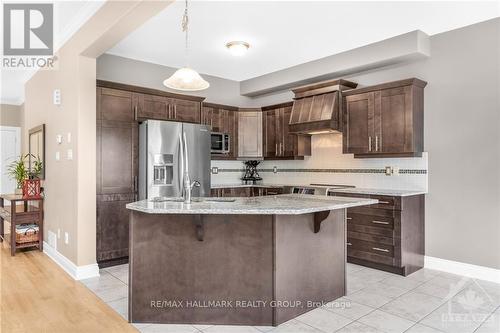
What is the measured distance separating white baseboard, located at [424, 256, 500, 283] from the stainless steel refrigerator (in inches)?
118

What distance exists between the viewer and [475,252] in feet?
12.6

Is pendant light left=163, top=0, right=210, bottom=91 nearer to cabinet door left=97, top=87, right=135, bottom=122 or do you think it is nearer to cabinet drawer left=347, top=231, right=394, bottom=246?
cabinet door left=97, top=87, right=135, bottom=122

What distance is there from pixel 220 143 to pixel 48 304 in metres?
3.38

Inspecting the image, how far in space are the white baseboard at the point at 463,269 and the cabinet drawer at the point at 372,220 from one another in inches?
28.8

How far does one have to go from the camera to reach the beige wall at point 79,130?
3.38m

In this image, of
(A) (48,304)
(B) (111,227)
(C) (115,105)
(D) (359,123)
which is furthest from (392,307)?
(C) (115,105)

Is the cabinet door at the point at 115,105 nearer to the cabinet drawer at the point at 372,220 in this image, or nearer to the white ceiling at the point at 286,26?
the white ceiling at the point at 286,26

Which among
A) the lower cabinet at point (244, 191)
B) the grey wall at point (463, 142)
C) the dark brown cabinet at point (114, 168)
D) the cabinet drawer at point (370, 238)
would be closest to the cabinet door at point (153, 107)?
the dark brown cabinet at point (114, 168)

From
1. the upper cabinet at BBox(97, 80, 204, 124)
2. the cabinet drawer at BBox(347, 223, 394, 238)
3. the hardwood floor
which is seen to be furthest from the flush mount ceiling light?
the hardwood floor

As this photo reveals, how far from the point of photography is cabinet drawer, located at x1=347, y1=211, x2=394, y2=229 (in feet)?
13.2

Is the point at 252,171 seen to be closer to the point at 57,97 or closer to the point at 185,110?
the point at 185,110

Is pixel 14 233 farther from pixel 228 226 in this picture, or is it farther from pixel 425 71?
pixel 425 71

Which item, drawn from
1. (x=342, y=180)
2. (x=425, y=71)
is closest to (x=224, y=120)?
(x=342, y=180)

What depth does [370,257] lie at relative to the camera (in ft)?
13.7
